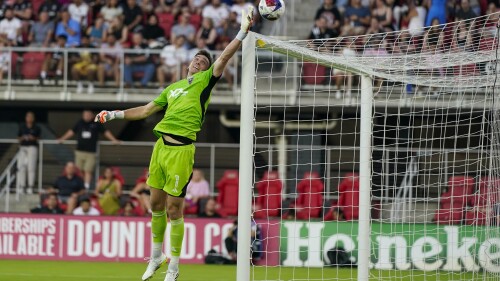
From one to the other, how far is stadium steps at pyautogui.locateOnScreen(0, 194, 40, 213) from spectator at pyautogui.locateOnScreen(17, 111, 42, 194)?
0.14 metres

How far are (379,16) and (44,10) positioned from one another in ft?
23.9

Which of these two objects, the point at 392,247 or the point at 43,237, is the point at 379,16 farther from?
the point at 43,237

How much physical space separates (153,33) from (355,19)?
13.9ft

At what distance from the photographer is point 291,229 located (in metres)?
18.6

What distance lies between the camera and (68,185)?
20.7 m

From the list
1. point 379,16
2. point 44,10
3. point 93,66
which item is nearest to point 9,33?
point 44,10

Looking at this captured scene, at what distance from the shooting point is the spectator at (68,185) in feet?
67.3

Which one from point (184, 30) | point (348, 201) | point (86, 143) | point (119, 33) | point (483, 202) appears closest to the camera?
point (483, 202)

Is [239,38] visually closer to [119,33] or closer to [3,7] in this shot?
[119,33]

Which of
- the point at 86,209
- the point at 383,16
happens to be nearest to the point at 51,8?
the point at 86,209

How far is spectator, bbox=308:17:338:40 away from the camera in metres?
21.5

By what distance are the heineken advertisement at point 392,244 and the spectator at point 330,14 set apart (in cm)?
494

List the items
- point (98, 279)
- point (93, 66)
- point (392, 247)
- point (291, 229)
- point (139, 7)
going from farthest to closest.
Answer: point (139, 7)
point (93, 66)
point (291, 229)
point (392, 247)
point (98, 279)

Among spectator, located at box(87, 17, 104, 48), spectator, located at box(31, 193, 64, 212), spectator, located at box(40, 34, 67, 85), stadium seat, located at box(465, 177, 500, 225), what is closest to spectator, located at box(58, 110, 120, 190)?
spectator, located at box(40, 34, 67, 85)
